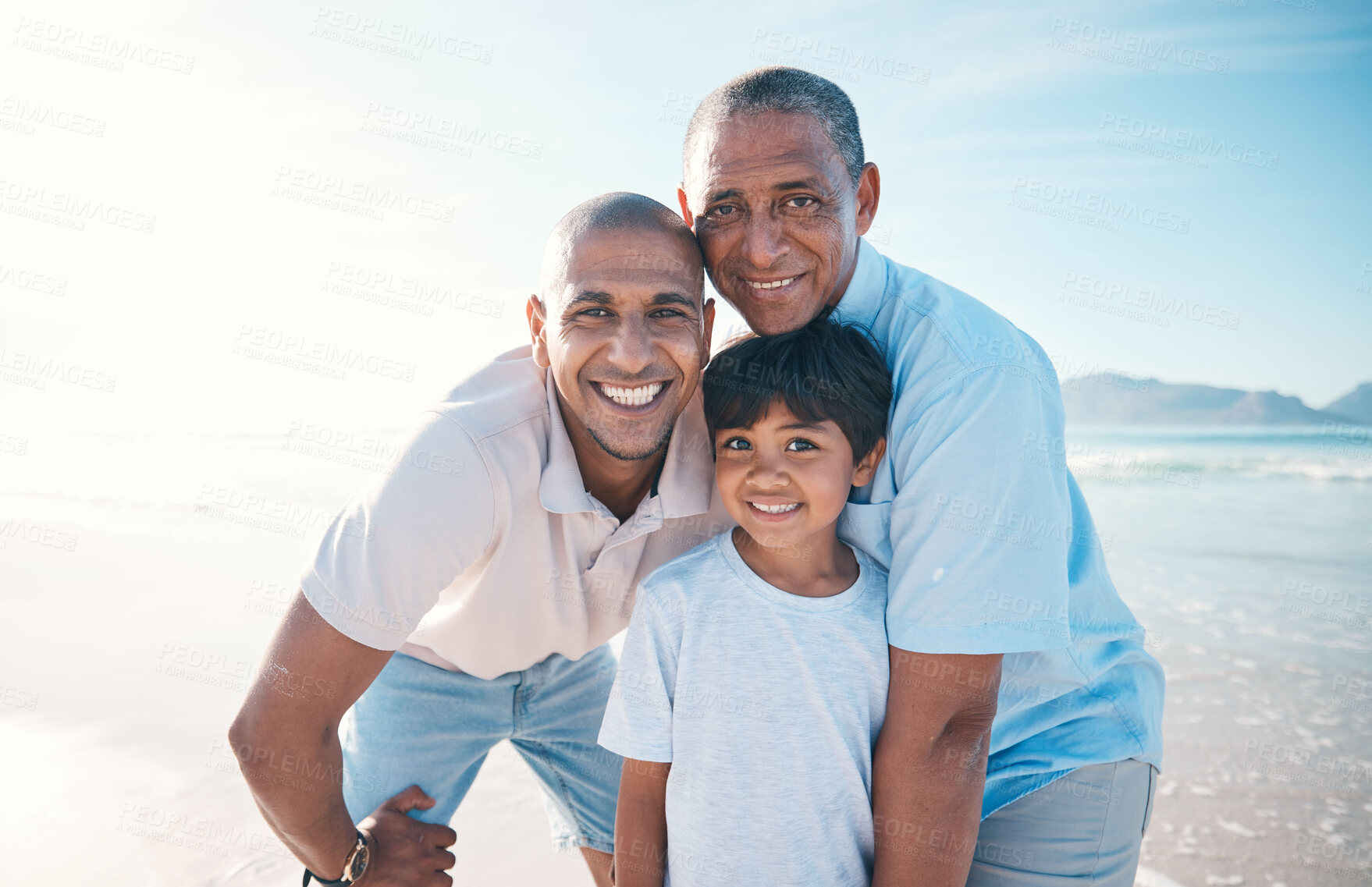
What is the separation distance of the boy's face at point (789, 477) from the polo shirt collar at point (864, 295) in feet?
1.46

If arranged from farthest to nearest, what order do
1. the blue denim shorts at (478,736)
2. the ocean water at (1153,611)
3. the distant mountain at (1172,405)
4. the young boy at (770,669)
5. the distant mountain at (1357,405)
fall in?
the distant mountain at (1172,405)
the distant mountain at (1357,405)
the ocean water at (1153,611)
the blue denim shorts at (478,736)
the young boy at (770,669)

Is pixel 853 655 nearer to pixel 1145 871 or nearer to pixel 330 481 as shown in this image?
pixel 1145 871

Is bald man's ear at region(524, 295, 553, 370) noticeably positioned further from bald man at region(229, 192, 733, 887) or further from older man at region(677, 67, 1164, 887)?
older man at region(677, 67, 1164, 887)

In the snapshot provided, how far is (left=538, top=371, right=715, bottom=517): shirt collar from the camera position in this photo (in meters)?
2.43

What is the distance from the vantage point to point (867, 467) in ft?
7.43

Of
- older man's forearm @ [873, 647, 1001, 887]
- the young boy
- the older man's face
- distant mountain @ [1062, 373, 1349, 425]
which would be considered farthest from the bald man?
distant mountain @ [1062, 373, 1349, 425]

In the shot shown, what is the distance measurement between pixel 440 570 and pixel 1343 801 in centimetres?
494

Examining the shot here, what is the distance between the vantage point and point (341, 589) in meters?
2.14

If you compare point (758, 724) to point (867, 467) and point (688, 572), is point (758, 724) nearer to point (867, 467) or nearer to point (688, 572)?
point (688, 572)

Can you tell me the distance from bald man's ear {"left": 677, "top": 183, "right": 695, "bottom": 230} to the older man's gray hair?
0.18 meters

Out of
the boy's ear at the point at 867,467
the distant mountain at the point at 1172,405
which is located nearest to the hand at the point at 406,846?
the boy's ear at the point at 867,467

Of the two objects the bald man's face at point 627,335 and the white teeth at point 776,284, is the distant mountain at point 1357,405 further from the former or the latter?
the bald man's face at point 627,335

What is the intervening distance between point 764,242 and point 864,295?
340mm

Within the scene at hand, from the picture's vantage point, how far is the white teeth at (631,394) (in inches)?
97.2
